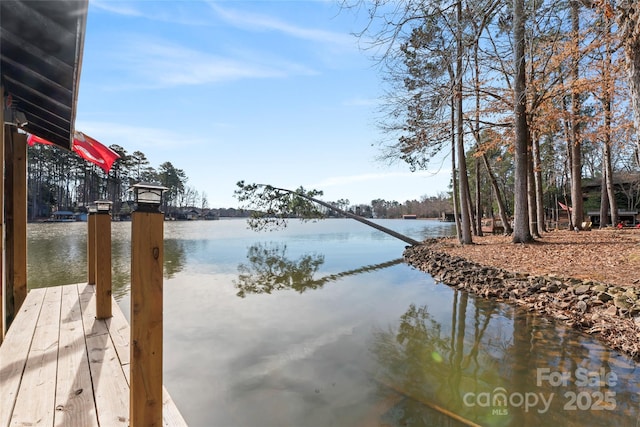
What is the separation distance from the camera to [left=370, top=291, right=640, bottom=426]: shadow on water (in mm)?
2467

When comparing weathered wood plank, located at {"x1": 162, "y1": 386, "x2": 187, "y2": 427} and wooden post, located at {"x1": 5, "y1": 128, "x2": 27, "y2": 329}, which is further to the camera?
wooden post, located at {"x1": 5, "y1": 128, "x2": 27, "y2": 329}

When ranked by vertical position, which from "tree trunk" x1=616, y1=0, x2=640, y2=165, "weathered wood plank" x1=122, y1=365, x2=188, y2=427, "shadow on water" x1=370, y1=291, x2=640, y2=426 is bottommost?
"shadow on water" x1=370, y1=291, x2=640, y2=426

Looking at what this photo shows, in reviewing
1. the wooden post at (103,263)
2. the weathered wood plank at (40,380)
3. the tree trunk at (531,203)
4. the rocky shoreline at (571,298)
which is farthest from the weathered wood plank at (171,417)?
the tree trunk at (531,203)

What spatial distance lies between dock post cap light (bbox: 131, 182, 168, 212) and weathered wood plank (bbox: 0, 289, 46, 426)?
1414 mm

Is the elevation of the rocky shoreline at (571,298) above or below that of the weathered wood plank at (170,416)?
below

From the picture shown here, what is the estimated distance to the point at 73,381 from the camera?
208cm

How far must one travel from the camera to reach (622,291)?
4176 mm

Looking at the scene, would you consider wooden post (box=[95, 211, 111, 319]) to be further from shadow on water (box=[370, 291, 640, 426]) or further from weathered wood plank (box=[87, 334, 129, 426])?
Answer: shadow on water (box=[370, 291, 640, 426])

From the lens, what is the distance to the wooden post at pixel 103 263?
3055 mm

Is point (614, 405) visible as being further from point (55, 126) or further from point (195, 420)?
point (55, 126)

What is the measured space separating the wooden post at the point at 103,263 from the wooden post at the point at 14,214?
1132 mm

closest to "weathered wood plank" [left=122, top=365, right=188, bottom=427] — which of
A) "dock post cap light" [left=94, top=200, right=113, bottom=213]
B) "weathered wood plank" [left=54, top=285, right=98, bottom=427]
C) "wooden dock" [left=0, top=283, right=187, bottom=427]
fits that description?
"wooden dock" [left=0, top=283, right=187, bottom=427]

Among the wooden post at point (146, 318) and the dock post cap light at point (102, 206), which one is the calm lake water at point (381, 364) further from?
the dock post cap light at point (102, 206)

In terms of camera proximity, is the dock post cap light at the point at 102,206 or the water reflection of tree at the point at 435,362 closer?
the water reflection of tree at the point at 435,362
